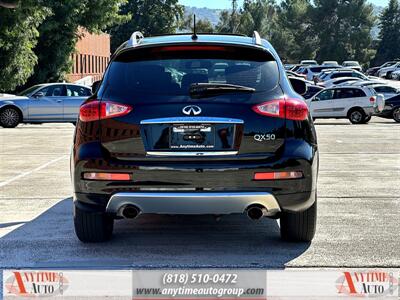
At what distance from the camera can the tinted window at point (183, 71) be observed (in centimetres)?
574

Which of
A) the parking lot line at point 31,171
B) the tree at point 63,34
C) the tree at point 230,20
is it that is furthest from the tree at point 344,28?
the parking lot line at point 31,171

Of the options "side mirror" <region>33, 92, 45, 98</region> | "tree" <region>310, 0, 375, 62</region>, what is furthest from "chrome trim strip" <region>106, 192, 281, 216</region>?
"tree" <region>310, 0, 375, 62</region>

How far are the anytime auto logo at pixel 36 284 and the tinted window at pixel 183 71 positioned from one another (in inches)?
60.8

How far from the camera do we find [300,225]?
20.2 ft

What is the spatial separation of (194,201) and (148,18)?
8369cm

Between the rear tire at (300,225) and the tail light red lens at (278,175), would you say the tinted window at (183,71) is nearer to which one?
the tail light red lens at (278,175)

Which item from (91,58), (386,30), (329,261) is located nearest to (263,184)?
(329,261)

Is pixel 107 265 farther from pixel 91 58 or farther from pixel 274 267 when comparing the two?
pixel 91 58

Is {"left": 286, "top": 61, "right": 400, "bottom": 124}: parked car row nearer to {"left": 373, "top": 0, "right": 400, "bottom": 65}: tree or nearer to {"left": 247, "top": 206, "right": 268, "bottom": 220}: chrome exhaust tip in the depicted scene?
{"left": 247, "top": 206, "right": 268, "bottom": 220}: chrome exhaust tip

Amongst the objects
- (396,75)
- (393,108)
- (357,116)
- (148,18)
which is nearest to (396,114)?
(393,108)

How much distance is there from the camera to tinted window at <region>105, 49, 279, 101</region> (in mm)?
5742

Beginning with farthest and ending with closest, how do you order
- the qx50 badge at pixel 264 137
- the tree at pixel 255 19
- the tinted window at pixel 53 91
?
the tree at pixel 255 19 < the tinted window at pixel 53 91 < the qx50 badge at pixel 264 137

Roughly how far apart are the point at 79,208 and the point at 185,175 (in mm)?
1027

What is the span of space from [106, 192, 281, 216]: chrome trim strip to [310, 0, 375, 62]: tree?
3855 inches
